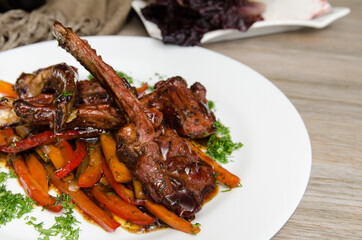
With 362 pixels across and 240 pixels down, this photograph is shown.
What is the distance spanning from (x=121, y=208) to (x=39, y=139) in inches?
34.6

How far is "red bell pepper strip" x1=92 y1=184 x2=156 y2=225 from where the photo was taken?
2779 millimetres

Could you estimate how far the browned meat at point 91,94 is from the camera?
131 inches

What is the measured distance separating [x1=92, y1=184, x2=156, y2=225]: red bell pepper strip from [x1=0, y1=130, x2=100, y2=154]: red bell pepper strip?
17.6 inches

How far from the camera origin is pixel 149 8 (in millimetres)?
5113

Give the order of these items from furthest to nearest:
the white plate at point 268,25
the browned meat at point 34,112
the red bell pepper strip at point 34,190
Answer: the white plate at point 268,25 < the browned meat at point 34,112 < the red bell pepper strip at point 34,190

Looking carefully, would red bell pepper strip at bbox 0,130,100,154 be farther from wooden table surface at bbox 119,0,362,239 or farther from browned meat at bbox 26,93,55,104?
wooden table surface at bbox 119,0,362,239

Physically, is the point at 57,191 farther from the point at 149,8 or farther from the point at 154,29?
the point at 149,8

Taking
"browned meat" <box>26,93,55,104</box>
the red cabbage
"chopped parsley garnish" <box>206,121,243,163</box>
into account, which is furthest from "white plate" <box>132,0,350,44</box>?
"browned meat" <box>26,93,55,104</box>

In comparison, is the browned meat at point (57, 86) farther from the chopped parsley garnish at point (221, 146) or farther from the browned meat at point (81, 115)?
the chopped parsley garnish at point (221, 146)

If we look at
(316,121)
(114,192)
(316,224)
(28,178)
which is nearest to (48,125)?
(28,178)

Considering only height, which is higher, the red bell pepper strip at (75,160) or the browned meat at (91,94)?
the browned meat at (91,94)

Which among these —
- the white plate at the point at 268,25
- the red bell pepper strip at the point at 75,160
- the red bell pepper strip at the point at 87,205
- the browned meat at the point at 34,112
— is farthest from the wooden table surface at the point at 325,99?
the browned meat at the point at 34,112

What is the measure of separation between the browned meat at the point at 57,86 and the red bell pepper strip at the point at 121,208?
564 mm

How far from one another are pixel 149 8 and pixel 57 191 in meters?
2.89
